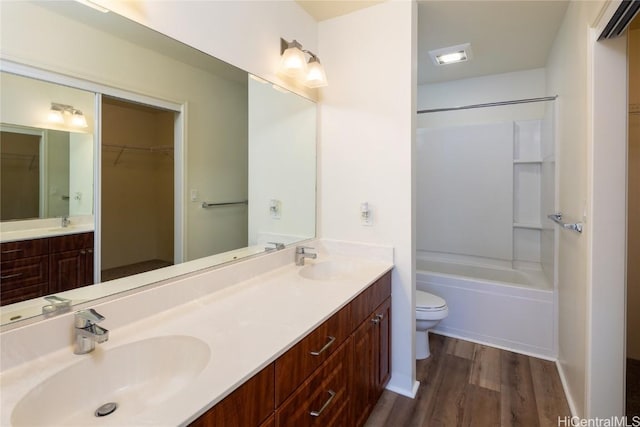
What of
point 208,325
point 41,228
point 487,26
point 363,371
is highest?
point 487,26

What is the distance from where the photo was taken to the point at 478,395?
1896 mm

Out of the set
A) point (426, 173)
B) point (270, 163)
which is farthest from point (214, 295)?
point (426, 173)

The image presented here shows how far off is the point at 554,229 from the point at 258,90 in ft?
7.95

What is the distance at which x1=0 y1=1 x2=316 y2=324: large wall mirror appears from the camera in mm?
930

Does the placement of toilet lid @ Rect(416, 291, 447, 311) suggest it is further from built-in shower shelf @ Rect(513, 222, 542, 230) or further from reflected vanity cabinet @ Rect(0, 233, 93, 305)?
reflected vanity cabinet @ Rect(0, 233, 93, 305)

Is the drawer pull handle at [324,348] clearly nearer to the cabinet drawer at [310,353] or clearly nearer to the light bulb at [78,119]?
the cabinet drawer at [310,353]

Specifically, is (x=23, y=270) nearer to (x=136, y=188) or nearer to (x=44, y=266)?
(x=44, y=266)

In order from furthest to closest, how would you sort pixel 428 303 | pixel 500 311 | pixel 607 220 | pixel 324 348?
pixel 500 311 < pixel 428 303 < pixel 607 220 < pixel 324 348

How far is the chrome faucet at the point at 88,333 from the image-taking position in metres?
0.87

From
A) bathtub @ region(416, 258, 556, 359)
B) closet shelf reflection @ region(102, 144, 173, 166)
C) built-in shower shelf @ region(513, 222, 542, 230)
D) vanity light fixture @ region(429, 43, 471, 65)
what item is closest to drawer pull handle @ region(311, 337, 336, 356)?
closet shelf reflection @ region(102, 144, 173, 166)

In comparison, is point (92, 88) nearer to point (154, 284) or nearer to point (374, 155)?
point (154, 284)

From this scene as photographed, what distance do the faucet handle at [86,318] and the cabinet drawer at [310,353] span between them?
544 millimetres

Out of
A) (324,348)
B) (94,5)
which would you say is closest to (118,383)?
(324,348)

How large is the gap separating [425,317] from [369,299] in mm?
890
